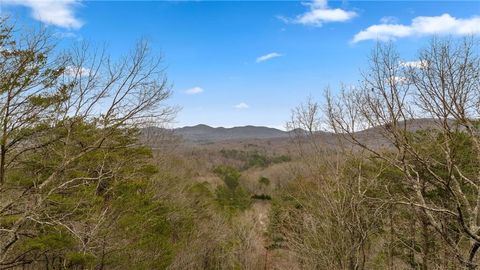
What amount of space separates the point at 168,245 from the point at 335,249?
24.8ft

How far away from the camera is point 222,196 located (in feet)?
120

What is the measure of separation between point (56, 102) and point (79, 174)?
104 inches

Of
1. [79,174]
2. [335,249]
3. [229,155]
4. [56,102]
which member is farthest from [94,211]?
[229,155]

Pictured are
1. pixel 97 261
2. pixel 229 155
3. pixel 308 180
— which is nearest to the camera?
pixel 97 261

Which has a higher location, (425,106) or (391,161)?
(425,106)

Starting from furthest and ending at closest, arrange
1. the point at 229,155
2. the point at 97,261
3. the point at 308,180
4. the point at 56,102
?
the point at 229,155 < the point at 308,180 < the point at 97,261 < the point at 56,102

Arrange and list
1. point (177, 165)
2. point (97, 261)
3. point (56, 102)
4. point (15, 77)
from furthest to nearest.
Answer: point (177, 165) < point (97, 261) < point (56, 102) < point (15, 77)

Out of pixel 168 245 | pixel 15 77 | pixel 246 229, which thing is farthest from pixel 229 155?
pixel 15 77

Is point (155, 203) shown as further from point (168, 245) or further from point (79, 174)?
point (79, 174)

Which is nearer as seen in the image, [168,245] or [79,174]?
[79,174]

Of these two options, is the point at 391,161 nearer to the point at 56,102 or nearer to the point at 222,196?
the point at 56,102

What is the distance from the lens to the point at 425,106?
869 centimetres

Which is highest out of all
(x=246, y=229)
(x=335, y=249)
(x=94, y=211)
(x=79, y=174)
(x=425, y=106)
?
(x=425, y=106)

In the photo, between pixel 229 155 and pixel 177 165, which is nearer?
pixel 177 165
